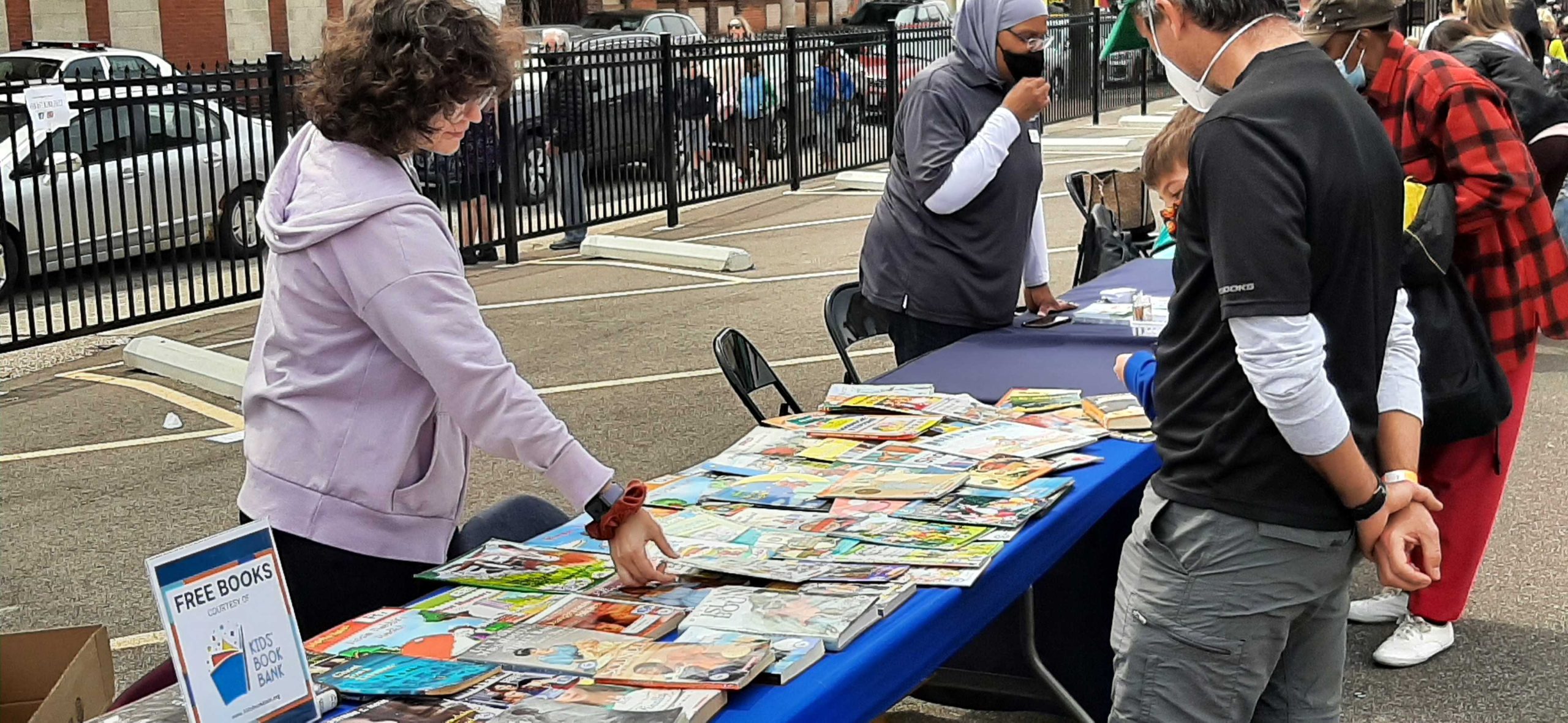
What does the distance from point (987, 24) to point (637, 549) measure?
2534 mm

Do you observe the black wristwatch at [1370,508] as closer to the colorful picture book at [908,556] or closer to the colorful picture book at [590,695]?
the colorful picture book at [908,556]

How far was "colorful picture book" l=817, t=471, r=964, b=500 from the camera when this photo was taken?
3.18m

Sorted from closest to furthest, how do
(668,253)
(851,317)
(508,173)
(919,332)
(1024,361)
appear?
(1024,361) < (919,332) < (851,317) < (668,253) < (508,173)

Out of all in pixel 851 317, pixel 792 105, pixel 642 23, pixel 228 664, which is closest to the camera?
pixel 228 664

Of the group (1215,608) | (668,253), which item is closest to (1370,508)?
(1215,608)

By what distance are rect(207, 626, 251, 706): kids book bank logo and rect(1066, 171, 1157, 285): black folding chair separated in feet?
17.4

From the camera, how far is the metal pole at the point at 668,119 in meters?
13.3

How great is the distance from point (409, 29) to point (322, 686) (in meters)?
1.04

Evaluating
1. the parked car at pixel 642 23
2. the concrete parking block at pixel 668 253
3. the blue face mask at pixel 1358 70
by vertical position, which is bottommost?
the concrete parking block at pixel 668 253

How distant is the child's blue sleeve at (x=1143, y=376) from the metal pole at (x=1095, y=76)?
63.8ft

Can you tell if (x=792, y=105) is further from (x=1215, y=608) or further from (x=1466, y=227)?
(x=1215, y=608)

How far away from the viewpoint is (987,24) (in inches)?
183

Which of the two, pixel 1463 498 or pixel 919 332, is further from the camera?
pixel 919 332

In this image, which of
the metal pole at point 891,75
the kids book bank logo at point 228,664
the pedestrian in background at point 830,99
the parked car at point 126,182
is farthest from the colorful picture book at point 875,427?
the metal pole at point 891,75
